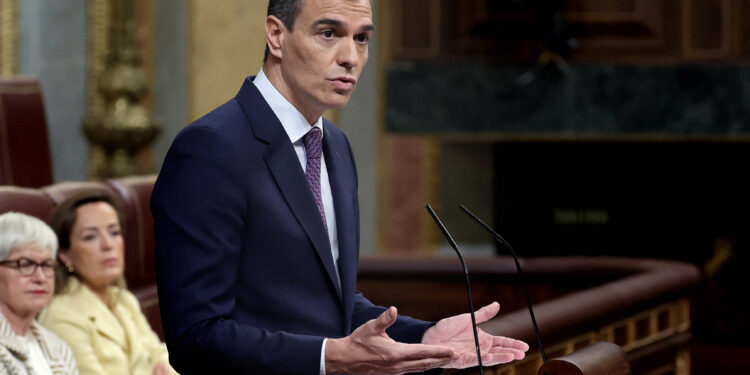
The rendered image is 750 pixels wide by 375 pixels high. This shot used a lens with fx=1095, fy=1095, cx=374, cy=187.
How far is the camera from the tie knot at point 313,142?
1.39 m

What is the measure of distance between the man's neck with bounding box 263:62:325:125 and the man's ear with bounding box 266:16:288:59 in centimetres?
3

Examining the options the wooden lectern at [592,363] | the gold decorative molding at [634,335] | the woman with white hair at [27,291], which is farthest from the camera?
the gold decorative molding at [634,335]

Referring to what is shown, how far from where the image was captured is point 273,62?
4.42 ft

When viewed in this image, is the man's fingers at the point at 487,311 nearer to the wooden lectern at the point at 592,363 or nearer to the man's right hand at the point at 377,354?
the man's right hand at the point at 377,354

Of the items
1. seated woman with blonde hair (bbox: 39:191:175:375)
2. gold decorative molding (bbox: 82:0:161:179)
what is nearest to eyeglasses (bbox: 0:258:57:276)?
seated woman with blonde hair (bbox: 39:191:175:375)

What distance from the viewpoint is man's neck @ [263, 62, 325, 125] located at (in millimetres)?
1352

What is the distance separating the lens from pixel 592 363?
1731mm

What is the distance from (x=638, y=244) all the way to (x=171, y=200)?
15.4 feet

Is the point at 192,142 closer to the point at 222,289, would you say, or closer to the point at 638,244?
the point at 222,289

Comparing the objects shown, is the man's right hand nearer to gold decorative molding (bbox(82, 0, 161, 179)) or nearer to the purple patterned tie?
the purple patterned tie

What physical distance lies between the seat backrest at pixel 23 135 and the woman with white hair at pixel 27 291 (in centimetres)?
254

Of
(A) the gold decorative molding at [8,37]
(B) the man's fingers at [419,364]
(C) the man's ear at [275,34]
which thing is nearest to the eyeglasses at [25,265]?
(C) the man's ear at [275,34]

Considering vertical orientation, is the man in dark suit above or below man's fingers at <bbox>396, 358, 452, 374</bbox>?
above

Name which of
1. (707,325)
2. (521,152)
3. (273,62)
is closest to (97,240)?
(273,62)
